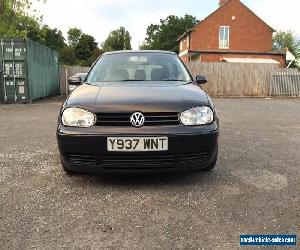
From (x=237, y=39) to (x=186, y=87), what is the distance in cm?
3665

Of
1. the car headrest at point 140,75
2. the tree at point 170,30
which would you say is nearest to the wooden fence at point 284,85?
the car headrest at point 140,75

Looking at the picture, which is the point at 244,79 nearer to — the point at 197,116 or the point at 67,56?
the point at 197,116

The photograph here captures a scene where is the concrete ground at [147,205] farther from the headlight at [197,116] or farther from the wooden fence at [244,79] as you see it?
the wooden fence at [244,79]

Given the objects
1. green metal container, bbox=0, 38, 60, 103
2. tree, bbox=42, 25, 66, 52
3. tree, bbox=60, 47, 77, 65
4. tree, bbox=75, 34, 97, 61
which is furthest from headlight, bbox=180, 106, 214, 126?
tree, bbox=42, 25, 66, 52

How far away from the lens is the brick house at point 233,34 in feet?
127

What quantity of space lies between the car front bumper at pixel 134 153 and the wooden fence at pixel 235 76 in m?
18.9

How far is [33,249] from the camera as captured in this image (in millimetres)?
2627

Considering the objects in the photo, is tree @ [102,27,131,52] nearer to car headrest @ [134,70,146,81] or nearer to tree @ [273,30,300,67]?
tree @ [273,30,300,67]

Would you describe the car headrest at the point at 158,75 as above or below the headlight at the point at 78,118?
above

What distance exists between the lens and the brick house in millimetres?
38750

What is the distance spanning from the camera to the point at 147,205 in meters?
3.46

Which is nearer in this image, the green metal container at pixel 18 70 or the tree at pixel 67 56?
the green metal container at pixel 18 70

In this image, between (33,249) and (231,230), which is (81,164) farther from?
(231,230)

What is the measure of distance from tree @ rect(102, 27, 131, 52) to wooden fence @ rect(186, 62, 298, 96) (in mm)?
49554
